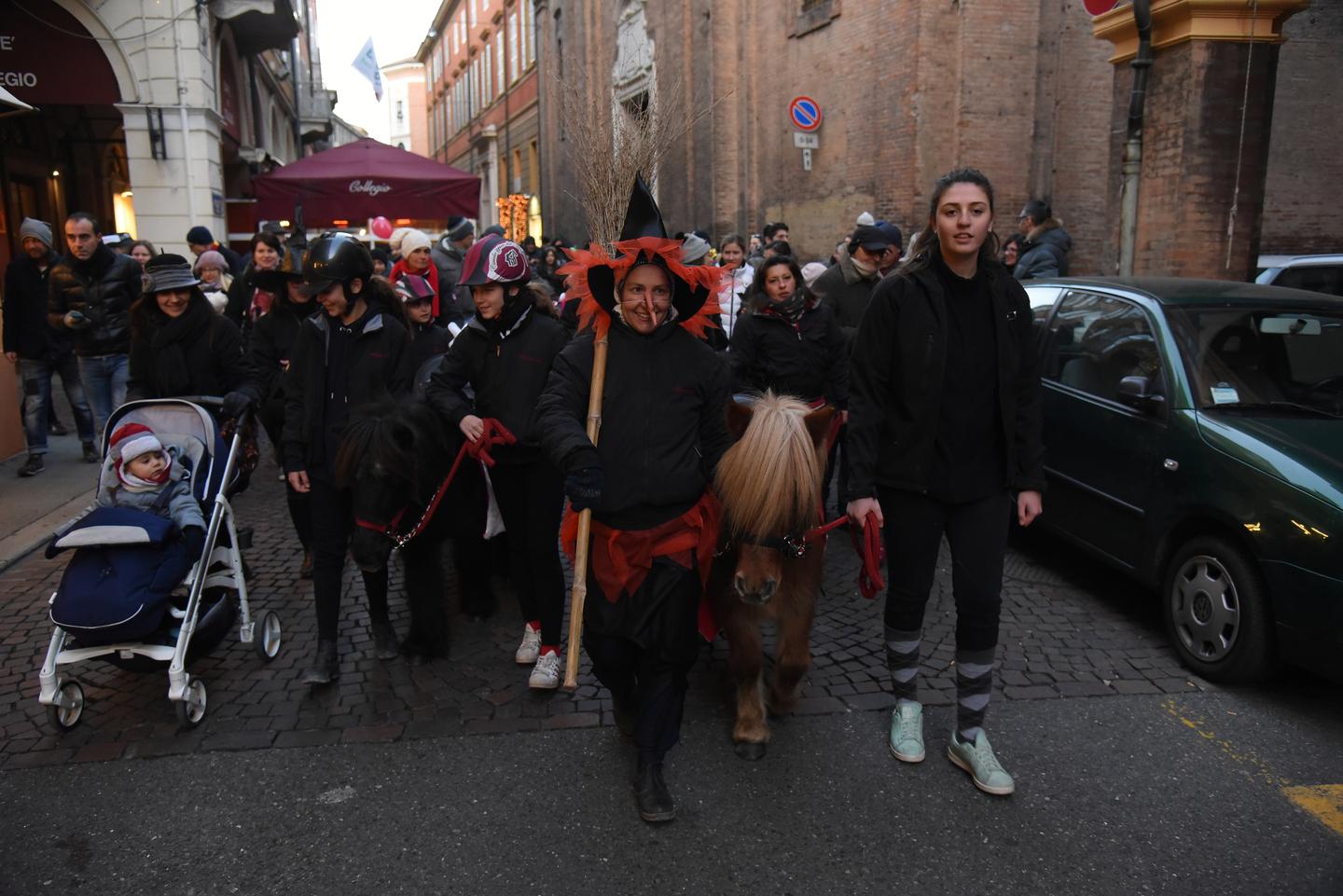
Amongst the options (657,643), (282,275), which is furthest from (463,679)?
(282,275)

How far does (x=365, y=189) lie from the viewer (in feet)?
37.7

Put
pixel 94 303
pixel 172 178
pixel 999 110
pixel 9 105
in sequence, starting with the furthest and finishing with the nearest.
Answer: pixel 999 110, pixel 172 178, pixel 94 303, pixel 9 105

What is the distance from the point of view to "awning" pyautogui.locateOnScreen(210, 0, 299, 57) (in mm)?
14703

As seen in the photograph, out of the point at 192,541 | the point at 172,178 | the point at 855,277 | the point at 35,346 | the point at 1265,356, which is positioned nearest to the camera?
the point at 192,541

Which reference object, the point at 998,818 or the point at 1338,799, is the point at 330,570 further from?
the point at 1338,799

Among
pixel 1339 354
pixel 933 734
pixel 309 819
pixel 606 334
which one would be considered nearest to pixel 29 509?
pixel 309 819

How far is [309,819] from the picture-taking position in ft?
10.7

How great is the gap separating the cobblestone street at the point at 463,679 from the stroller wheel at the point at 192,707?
0.21 feet

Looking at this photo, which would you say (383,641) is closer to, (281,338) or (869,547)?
(281,338)

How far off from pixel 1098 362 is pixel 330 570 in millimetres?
4461

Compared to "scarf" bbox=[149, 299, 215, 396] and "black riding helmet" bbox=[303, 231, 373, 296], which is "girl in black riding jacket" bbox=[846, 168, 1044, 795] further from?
"scarf" bbox=[149, 299, 215, 396]

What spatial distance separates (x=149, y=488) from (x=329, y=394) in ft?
2.93

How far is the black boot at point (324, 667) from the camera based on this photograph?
425cm

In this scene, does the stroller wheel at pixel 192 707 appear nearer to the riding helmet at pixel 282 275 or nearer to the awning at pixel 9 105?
the riding helmet at pixel 282 275
